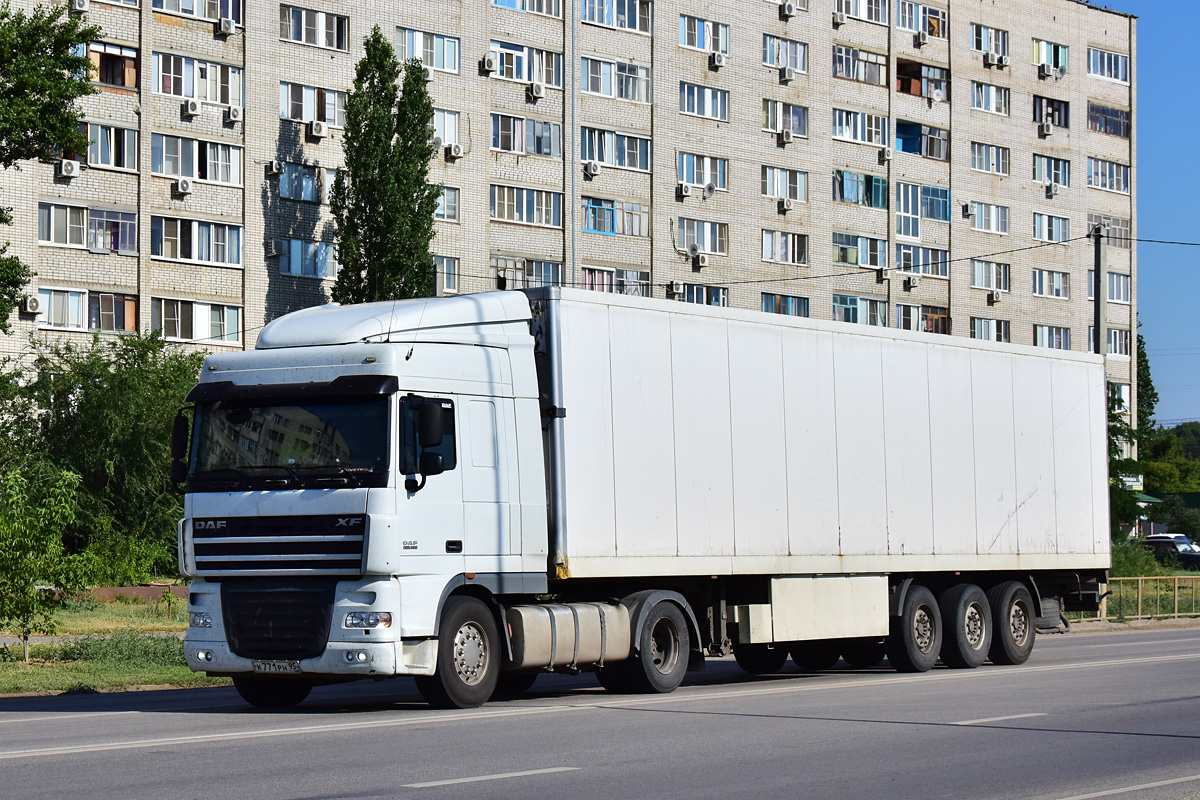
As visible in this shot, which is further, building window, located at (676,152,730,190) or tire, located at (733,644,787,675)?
building window, located at (676,152,730,190)

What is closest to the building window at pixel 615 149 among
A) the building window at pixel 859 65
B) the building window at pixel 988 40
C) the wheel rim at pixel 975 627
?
the building window at pixel 859 65

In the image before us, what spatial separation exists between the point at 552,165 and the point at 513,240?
3251 mm

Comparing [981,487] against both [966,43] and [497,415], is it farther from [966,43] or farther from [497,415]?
[966,43]

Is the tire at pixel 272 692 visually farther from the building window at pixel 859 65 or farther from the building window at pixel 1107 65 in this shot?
the building window at pixel 1107 65

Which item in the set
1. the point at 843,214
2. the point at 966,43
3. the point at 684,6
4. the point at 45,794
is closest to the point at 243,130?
the point at 684,6

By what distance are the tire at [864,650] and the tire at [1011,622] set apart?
5.77 feet

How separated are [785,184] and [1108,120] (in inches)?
917

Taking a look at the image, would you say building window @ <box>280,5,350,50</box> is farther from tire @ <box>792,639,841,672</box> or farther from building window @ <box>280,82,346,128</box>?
tire @ <box>792,639,841,672</box>

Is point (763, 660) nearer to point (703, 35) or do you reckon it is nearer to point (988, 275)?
point (703, 35)

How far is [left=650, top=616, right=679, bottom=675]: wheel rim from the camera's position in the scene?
17.6 meters

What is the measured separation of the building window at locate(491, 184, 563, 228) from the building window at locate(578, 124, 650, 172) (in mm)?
2146

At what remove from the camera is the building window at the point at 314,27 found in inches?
2167

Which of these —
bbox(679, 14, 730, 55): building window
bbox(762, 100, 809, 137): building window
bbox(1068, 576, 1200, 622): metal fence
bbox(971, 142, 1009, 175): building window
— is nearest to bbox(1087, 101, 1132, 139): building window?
bbox(971, 142, 1009, 175): building window

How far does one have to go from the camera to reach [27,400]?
48.2m
